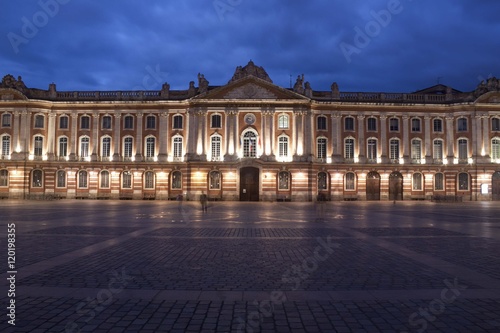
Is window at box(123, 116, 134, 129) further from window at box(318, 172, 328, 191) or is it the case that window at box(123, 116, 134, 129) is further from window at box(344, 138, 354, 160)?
window at box(344, 138, 354, 160)

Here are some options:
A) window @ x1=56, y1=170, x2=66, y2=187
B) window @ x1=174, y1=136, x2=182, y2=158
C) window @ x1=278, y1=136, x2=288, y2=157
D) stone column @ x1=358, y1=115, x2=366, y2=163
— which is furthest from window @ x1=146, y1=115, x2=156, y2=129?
stone column @ x1=358, y1=115, x2=366, y2=163

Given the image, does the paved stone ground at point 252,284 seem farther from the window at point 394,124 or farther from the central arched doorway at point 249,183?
the window at point 394,124

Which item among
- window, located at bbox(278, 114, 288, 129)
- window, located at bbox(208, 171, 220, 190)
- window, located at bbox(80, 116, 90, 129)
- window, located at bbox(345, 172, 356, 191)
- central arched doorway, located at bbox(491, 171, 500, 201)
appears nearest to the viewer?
window, located at bbox(208, 171, 220, 190)

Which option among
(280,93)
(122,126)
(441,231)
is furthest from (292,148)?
(441,231)

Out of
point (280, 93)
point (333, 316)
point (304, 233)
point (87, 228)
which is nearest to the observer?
point (333, 316)

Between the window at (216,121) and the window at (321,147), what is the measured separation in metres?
13.2

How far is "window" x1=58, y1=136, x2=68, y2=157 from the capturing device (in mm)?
57031

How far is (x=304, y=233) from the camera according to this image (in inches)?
688

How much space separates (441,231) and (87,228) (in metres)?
15.7

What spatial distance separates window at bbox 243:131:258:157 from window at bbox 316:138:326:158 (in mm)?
8486

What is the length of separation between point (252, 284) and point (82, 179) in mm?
53100

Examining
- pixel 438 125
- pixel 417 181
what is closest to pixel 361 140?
pixel 417 181

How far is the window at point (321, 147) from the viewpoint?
5566cm

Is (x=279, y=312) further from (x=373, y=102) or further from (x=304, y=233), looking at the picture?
(x=373, y=102)
